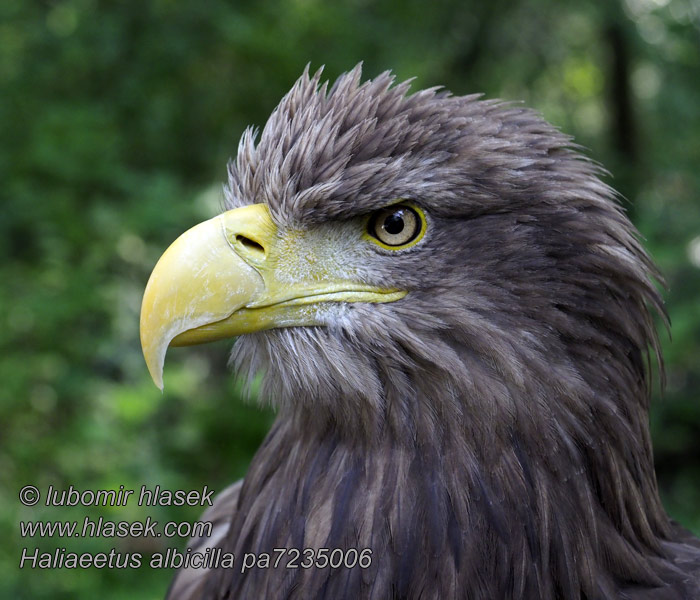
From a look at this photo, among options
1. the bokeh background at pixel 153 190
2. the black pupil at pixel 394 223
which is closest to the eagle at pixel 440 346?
the black pupil at pixel 394 223

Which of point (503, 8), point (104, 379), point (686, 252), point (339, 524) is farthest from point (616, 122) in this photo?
point (339, 524)

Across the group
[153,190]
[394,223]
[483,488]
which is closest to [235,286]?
[394,223]

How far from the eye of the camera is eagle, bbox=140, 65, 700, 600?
7.13 feet

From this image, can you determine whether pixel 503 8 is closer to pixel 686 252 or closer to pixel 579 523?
pixel 686 252

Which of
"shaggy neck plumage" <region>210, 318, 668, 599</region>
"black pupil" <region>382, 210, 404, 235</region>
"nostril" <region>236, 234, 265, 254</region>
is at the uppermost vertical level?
"black pupil" <region>382, 210, 404, 235</region>

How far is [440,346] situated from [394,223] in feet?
1.27

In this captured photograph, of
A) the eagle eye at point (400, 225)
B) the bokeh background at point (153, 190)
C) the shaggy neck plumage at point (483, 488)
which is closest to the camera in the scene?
the shaggy neck plumage at point (483, 488)

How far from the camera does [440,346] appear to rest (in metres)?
2.22

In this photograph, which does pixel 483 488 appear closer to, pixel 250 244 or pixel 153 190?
pixel 250 244

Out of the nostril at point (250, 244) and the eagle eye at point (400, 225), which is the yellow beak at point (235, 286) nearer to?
the nostril at point (250, 244)

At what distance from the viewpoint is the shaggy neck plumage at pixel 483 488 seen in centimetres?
216

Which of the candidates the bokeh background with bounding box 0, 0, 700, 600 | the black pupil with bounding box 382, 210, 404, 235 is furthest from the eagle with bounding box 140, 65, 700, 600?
the bokeh background with bounding box 0, 0, 700, 600

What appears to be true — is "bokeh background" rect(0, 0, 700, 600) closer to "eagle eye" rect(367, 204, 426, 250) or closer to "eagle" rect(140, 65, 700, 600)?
"eagle" rect(140, 65, 700, 600)

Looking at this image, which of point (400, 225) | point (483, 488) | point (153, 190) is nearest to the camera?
point (483, 488)
